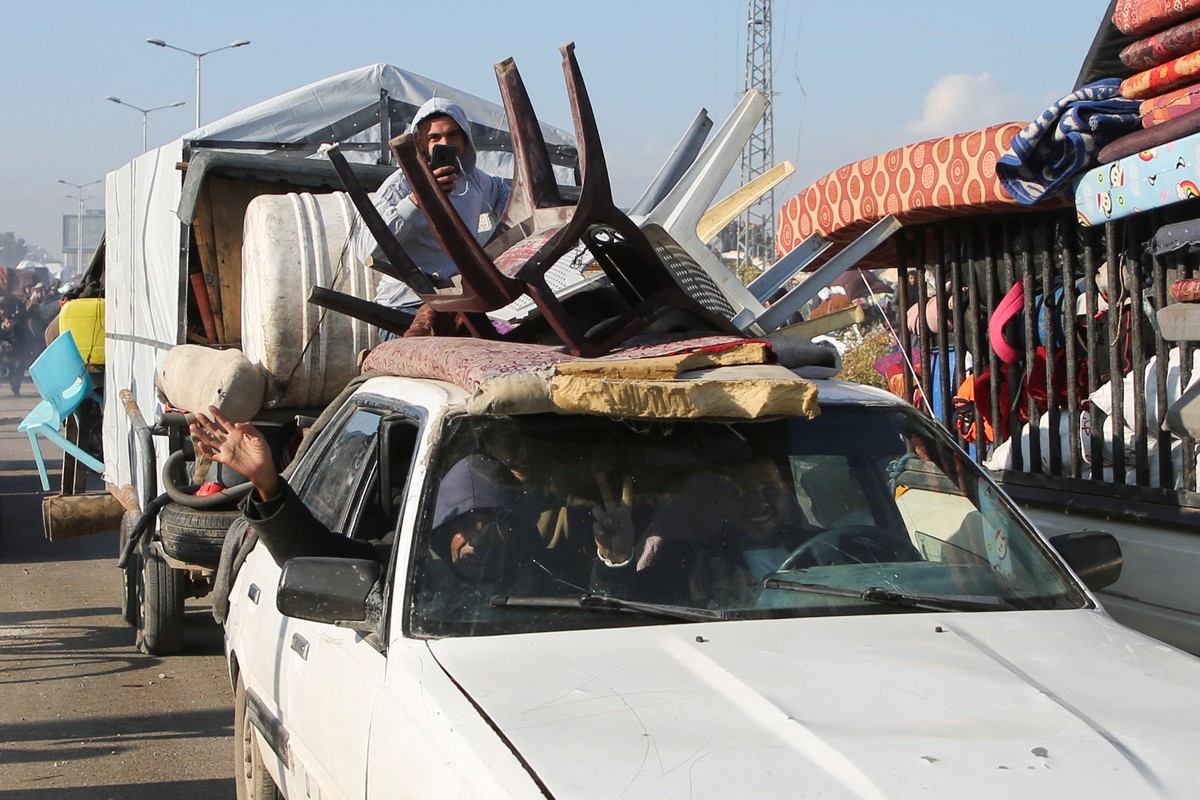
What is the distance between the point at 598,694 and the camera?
2551 millimetres

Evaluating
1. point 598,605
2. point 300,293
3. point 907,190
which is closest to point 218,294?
point 300,293

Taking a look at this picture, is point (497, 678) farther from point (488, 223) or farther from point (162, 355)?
point (162, 355)

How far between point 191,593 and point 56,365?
13.4 ft

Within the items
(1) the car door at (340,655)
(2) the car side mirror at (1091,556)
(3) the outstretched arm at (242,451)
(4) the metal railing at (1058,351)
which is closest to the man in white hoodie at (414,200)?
(1) the car door at (340,655)

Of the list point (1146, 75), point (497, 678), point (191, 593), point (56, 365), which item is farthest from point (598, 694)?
point (56, 365)

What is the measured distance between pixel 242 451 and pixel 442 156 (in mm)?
2304

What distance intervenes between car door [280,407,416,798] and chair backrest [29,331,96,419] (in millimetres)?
7287

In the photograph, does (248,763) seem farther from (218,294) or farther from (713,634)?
(218,294)

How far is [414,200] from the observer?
529 centimetres

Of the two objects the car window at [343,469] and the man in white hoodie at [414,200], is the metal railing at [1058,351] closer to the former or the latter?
the man in white hoodie at [414,200]

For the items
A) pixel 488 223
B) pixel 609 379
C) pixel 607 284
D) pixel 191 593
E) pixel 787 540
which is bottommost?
pixel 191 593

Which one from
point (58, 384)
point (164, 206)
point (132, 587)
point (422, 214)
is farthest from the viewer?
point (58, 384)

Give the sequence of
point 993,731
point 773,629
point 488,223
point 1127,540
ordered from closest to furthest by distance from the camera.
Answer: point 993,731 → point 773,629 → point 1127,540 → point 488,223

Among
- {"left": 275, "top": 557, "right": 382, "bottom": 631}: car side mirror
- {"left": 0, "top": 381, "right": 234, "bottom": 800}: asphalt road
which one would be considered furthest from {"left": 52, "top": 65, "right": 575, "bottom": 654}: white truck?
{"left": 275, "top": 557, "right": 382, "bottom": 631}: car side mirror
